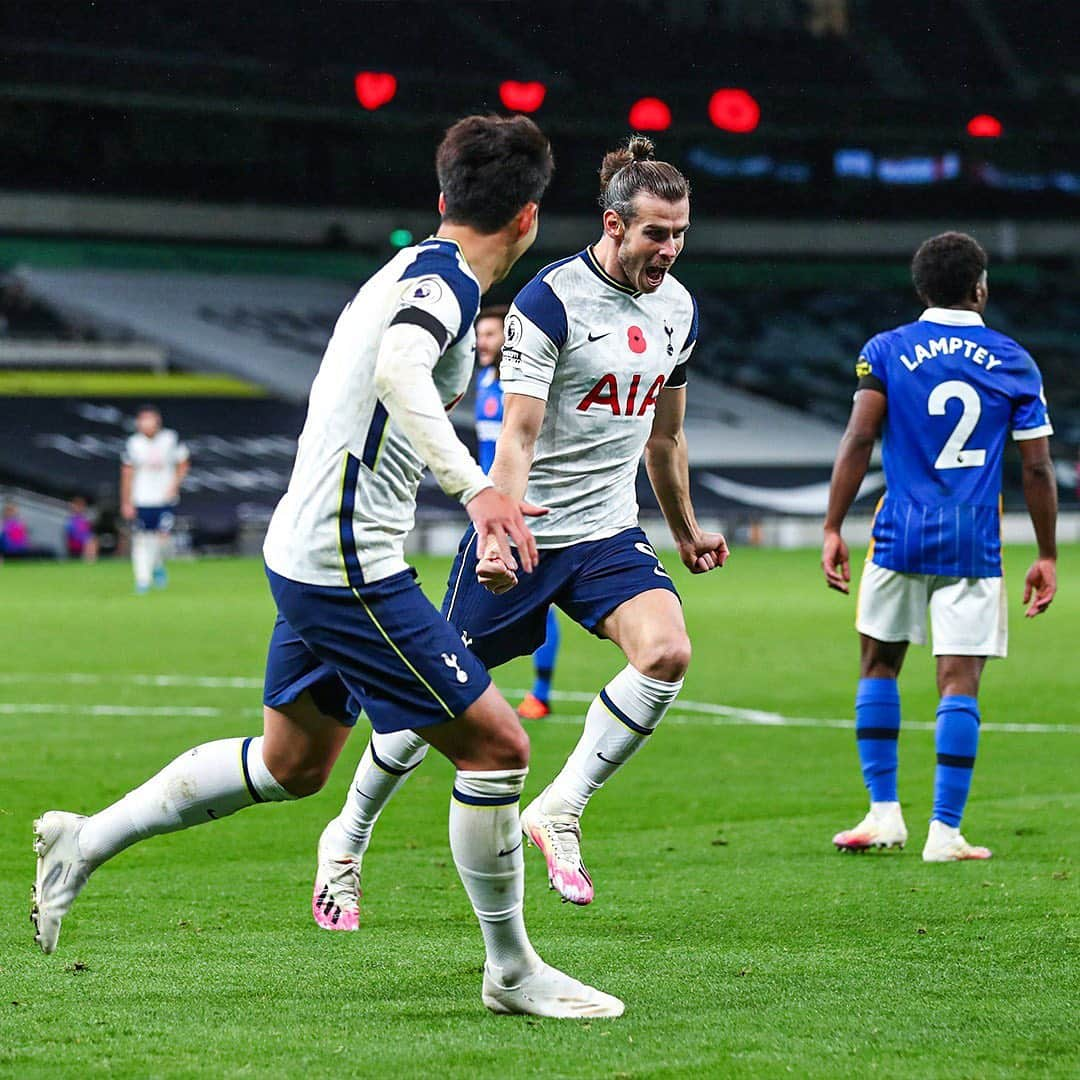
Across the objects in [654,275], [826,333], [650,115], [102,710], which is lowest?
[102,710]

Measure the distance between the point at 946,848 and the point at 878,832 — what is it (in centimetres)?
32

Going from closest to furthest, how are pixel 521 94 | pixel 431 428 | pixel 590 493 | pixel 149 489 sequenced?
pixel 431 428 → pixel 590 493 → pixel 149 489 → pixel 521 94

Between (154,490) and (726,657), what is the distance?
1008 centimetres

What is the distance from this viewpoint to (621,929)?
17.8 ft

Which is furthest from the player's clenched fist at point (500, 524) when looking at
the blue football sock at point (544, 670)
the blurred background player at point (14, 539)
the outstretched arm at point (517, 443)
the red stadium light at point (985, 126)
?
the red stadium light at point (985, 126)

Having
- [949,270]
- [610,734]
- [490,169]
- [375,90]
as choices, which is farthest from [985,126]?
[490,169]

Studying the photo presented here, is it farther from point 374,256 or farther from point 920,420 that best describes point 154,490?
point 374,256

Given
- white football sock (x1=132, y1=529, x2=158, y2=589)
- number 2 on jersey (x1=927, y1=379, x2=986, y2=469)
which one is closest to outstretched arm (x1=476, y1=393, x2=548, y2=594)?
number 2 on jersey (x1=927, y1=379, x2=986, y2=469)

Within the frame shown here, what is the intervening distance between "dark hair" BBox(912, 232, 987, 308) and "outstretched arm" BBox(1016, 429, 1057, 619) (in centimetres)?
59

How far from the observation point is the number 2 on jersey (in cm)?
669

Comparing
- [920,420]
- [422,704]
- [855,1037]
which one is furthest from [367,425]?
[920,420]

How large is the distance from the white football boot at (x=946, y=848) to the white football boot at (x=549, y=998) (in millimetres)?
2404

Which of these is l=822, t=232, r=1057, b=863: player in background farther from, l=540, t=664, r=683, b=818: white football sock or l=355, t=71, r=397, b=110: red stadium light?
l=355, t=71, r=397, b=110: red stadium light

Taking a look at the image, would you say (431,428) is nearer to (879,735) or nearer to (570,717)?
(879,735)
